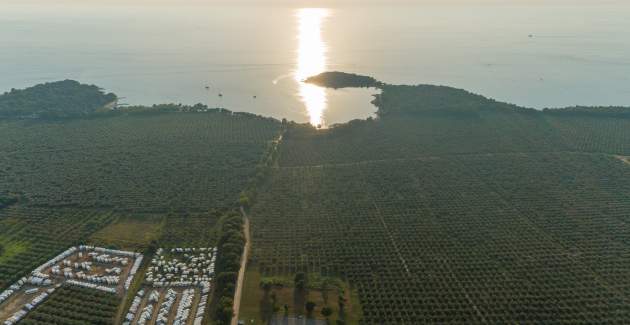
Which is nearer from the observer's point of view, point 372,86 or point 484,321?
point 484,321

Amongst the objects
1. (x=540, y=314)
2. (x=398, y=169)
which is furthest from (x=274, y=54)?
(x=540, y=314)

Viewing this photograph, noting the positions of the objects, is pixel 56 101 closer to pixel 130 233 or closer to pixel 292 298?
pixel 130 233

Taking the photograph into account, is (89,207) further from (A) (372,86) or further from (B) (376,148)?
(A) (372,86)

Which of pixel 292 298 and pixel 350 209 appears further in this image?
pixel 350 209

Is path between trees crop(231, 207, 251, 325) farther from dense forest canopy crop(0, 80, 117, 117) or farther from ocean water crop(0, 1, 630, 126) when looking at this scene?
dense forest canopy crop(0, 80, 117, 117)

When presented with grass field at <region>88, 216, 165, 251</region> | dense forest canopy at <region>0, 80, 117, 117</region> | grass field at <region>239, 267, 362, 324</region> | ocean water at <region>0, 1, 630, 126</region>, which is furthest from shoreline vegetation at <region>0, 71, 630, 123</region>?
grass field at <region>239, 267, 362, 324</region>

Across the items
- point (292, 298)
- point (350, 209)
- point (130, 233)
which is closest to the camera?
point (292, 298)

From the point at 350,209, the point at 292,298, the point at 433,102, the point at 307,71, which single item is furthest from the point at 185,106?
the point at 292,298

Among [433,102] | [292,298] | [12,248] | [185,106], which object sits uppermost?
[433,102]
